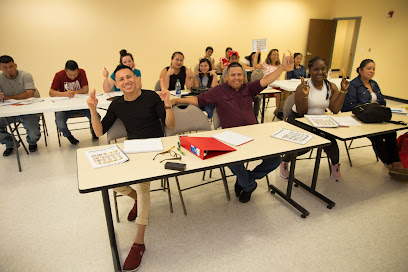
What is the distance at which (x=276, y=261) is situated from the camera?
184cm

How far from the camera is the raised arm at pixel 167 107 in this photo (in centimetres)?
221

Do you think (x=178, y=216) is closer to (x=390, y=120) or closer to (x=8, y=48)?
(x=390, y=120)

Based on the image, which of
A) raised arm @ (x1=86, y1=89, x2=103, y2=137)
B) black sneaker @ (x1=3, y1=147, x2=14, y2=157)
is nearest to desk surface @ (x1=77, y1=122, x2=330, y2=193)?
raised arm @ (x1=86, y1=89, x2=103, y2=137)

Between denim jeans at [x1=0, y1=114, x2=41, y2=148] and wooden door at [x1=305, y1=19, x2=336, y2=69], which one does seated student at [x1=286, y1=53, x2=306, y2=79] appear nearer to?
wooden door at [x1=305, y1=19, x2=336, y2=69]

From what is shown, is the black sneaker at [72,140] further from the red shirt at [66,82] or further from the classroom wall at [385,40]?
the classroom wall at [385,40]

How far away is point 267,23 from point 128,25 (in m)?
4.12

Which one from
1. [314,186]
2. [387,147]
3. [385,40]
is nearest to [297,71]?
[387,147]

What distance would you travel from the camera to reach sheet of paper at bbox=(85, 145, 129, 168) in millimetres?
1666

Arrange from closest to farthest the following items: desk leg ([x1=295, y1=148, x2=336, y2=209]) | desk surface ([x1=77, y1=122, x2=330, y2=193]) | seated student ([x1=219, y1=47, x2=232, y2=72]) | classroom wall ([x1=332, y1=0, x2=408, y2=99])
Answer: desk surface ([x1=77, y1=122, x2=330, y2=193])
desk leg ([x1=295, y1=148, x2=336, y2=209])
classroom wall ([x1=332, y1=0, x2=408, y2=99])
seated student ([x1=219, y1=47, x2=232, y2=72])

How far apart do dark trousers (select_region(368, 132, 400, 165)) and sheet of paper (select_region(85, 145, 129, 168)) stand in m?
2.82

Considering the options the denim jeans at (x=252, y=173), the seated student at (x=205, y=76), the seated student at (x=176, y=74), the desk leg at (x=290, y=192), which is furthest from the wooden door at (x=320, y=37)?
the denim jeans at (x=252, y=173)

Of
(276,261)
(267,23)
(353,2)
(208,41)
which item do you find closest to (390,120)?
(276,261)

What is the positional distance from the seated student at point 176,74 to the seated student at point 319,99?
1928mm

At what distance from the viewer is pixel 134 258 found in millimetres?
1782
